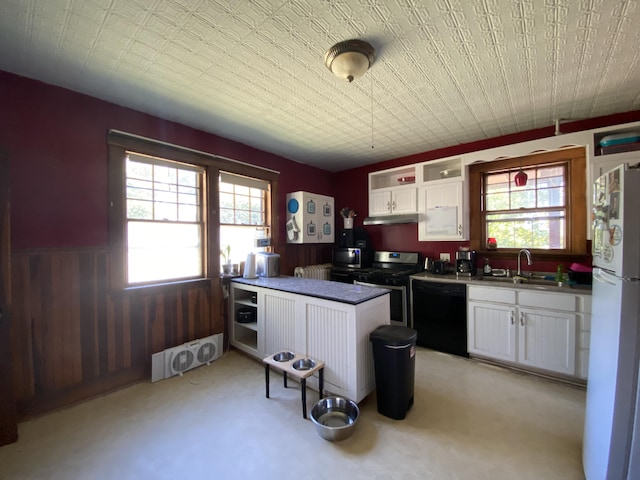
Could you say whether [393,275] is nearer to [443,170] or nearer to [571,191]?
[443,170]

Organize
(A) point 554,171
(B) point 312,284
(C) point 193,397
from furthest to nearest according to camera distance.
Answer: (A) point 554,171
(B) point 312,284
(C) point 193,397

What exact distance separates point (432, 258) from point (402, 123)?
6.64ft

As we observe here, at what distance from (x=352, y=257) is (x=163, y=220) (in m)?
2.68

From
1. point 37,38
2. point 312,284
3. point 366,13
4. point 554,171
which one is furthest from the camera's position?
point 554,171

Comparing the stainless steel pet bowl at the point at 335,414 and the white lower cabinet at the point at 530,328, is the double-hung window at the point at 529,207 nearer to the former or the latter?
the white lower cabinet at the point at 530,328

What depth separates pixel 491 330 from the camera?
2.87 meters

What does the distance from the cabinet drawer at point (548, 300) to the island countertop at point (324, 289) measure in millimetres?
1432

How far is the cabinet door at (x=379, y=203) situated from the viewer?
4.05 metres

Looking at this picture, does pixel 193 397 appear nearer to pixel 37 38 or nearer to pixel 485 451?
pixel 485 451

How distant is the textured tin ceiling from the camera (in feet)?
4.73

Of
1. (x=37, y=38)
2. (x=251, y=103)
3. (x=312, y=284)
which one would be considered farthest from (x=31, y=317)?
(x=251, y=103)

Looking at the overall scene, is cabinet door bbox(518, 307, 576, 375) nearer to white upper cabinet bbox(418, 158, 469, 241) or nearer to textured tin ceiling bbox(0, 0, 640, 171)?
white upper cabinet bbox(418, 158, 469, 241)

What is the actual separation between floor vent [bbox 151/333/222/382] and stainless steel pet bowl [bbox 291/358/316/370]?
1.27 metres

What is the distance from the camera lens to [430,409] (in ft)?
7.09
